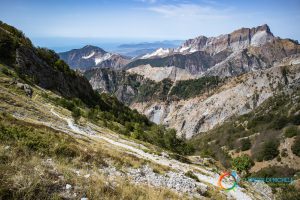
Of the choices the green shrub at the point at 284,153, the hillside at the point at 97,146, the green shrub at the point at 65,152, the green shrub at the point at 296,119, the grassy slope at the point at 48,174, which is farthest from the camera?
the green shrub at the point at 296,119

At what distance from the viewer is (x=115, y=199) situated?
1103cm

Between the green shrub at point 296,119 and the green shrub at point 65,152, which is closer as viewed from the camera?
the green shrub at point 65,152

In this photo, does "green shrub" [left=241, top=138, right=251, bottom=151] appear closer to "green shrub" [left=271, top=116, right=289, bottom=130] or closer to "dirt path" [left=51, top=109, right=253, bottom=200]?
"green shrub" [left=271, top=116, right=289, bottom=130]

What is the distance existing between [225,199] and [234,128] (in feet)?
530

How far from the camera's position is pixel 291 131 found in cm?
12506

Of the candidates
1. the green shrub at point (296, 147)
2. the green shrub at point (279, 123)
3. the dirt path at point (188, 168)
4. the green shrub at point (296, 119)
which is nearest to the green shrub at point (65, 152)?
the dirt path at point (188, 168)

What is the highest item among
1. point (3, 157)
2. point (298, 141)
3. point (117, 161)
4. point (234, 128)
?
point (3, 157)

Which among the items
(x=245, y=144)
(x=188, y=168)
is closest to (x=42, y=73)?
(x=188, y=168)

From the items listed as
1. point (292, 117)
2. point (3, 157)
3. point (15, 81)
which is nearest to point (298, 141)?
point (292, 117)

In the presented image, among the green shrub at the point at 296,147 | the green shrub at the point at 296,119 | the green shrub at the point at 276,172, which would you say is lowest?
the green shrub at the point at 276,172

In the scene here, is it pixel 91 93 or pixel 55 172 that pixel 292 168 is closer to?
pixel 91 93

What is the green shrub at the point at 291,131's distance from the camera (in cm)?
12275

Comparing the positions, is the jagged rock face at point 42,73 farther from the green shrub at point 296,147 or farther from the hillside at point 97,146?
the green shrub at point 296,147

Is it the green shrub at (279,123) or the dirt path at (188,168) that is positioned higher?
the dirt path at (188,168)
